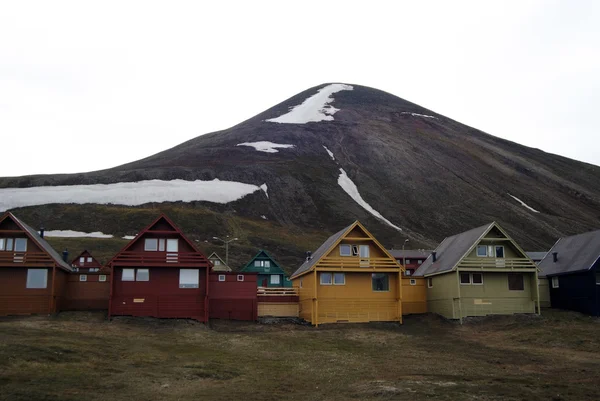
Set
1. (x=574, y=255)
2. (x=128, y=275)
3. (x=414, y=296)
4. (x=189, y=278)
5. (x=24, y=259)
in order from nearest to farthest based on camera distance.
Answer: (x=24, y=259) → (x=128, y=275) → (x=189, y=278) → (x=414, y=296) → (x=574, y=255)

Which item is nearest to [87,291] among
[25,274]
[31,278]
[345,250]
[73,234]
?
[31,278]

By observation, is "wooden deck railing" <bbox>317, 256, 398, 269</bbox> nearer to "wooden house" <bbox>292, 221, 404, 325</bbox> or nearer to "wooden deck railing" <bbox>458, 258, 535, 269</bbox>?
"wooden house" <bbox>292, 221, 404, 325</bbox>

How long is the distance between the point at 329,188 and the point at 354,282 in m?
83.9

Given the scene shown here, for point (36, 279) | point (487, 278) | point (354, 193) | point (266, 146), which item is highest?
point (266, 146)

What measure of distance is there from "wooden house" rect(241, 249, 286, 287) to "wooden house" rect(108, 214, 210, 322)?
2765 cm

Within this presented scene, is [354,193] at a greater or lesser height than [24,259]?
greater

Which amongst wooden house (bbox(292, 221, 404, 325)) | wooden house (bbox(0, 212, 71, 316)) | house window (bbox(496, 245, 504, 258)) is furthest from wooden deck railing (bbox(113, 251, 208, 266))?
house window (bbox(496, 245, 504, 258))

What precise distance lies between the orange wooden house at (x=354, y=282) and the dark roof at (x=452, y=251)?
Answer: 14.0 feet

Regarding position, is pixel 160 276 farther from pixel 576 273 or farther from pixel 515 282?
pixel 576 273

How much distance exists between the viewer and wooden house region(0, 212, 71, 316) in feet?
153

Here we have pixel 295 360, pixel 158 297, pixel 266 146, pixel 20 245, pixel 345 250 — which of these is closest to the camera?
pixel 295 360

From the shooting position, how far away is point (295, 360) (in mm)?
33438

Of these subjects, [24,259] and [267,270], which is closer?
[24,259]

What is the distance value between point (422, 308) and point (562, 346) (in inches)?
726
